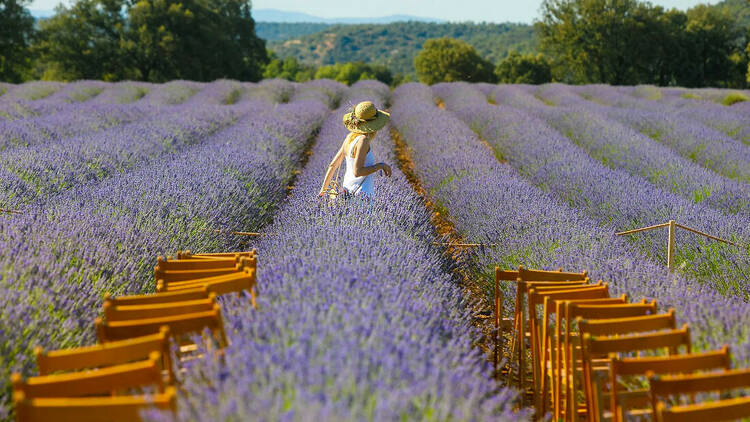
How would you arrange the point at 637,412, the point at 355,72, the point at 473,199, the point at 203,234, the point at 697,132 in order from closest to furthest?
the point at 637,412 → the point at 203,234 → the point at 473,199 → the point at 697,132 → the point at 355,72

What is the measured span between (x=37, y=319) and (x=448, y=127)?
6.94 m

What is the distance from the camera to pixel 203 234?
3.43m

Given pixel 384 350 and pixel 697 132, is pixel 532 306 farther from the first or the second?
pixel 697 132

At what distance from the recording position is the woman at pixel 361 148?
369 centimetres

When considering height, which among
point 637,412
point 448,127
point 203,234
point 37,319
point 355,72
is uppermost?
point 37,319

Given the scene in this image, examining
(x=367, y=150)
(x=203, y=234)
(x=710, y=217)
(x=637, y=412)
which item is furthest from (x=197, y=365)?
(x=710, y=217)

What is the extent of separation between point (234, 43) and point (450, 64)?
1678cm

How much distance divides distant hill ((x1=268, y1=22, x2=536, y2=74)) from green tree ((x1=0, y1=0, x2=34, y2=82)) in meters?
71.3

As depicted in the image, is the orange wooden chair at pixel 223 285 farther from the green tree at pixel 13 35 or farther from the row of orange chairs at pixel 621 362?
the green tree at pixel 13 35

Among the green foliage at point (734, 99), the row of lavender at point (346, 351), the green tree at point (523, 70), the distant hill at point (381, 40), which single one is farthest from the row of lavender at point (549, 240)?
the distant hill at point (381, 40)

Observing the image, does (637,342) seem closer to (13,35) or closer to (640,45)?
(13,35)

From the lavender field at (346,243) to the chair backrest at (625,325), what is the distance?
17 centimetres

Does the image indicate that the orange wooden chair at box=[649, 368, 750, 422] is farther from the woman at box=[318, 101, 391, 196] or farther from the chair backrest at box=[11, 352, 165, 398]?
the woman at box=[318, 101, 391, 196]

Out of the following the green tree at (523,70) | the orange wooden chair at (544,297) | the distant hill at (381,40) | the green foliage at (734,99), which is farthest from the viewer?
the distant hill at (381,40)
